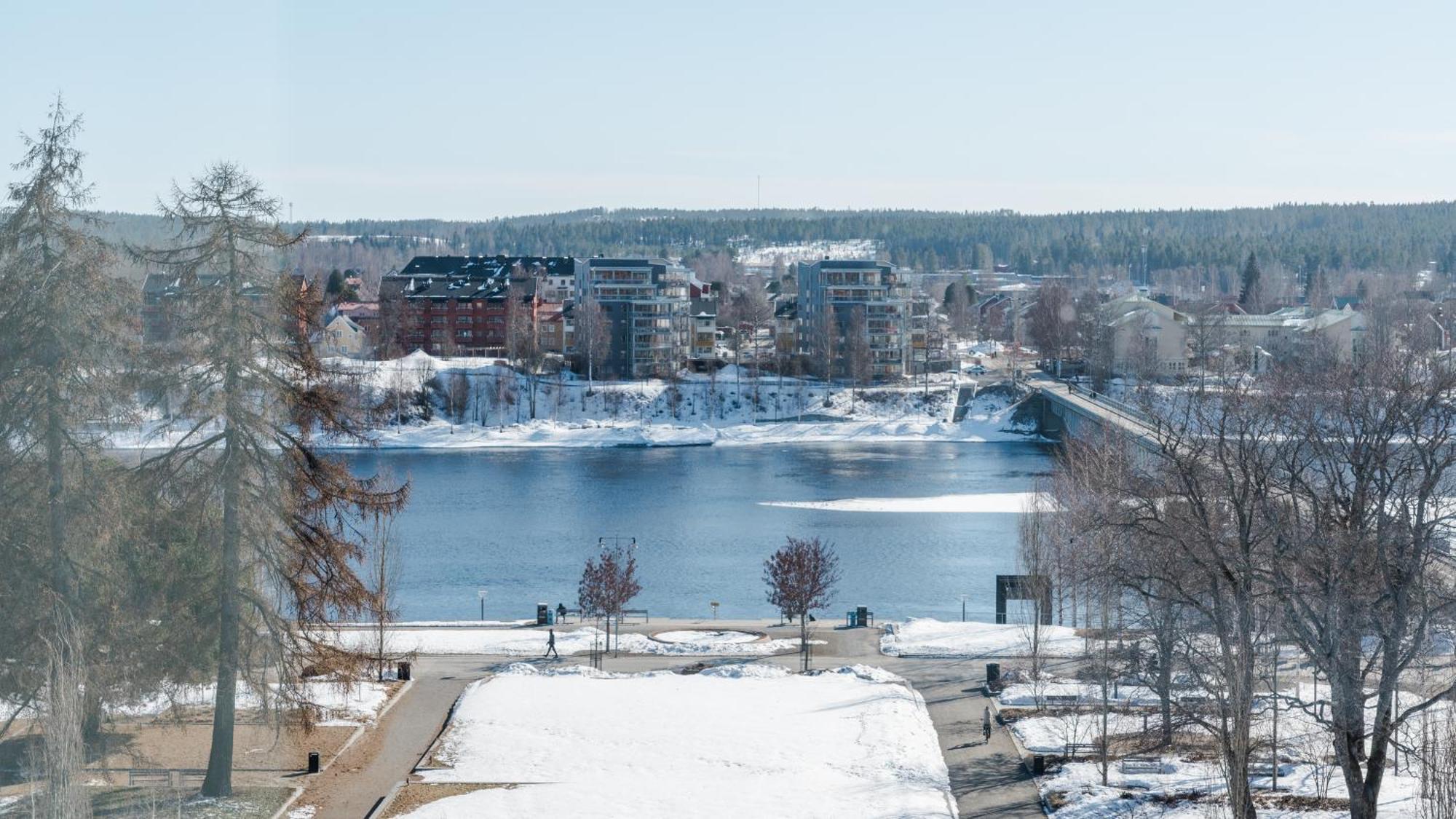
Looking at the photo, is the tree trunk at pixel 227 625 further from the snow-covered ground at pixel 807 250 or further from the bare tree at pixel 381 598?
the snow-covered ground at pixel 807 250

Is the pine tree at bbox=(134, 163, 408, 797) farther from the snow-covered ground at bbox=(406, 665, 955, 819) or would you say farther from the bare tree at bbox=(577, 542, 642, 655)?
the bare tree at bbox=(577, 542, 642, 655)

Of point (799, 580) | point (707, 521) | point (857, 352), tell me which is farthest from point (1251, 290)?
point (799, 580)

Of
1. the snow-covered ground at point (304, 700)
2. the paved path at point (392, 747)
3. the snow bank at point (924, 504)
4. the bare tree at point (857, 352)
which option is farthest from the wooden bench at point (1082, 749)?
the bare tree at point (857, 352)

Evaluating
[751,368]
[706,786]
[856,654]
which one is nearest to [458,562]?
[856,654]

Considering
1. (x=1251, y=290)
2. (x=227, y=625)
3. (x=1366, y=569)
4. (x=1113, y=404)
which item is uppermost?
(x=1251, y=290)

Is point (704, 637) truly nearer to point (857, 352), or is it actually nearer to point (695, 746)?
point (695, 746)

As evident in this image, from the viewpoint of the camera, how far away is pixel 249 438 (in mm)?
9984

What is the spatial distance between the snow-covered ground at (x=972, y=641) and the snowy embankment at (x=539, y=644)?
1239 millimetres

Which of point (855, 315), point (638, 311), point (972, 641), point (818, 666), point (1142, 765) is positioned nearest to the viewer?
point (1142, 765)

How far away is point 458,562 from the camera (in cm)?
2405

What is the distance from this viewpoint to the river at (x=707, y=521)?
21.5m

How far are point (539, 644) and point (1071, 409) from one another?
85.4 ft

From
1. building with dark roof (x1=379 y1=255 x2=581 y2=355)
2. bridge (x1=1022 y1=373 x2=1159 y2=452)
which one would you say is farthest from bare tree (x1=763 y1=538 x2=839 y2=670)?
building with dark roof (x1=379 y1=255 x2=581 y2=355)

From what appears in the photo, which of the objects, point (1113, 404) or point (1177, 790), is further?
point (1113, 404)
